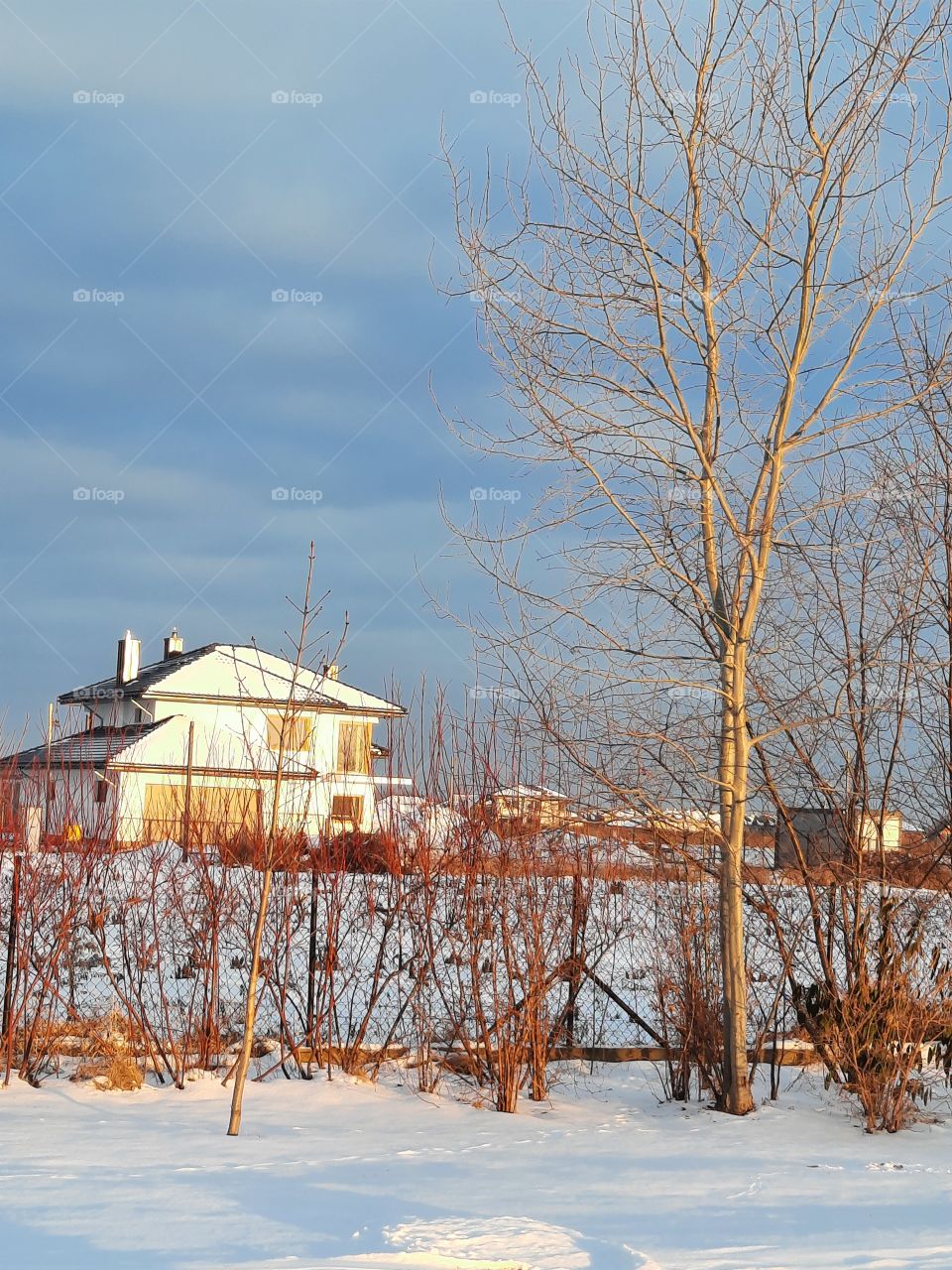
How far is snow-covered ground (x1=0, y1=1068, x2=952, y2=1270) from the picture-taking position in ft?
15.8

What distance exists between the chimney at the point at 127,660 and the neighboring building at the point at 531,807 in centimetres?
3223

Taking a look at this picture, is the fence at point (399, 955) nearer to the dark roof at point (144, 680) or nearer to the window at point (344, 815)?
the window at point (344, 815)

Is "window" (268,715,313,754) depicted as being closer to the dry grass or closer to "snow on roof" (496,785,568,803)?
"snow on roof" (496,785,568,803)

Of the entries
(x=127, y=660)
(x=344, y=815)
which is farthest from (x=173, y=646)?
(x=344, y=815)

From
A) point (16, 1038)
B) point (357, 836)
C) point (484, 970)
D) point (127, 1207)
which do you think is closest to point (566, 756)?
point (484, 970)

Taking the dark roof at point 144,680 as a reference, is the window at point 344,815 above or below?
below

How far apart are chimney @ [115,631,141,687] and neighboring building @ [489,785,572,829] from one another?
32.2 meters

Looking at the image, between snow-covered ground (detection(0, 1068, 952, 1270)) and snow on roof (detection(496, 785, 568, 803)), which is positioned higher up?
snow on roof (detection(496, 785, 568, 803))

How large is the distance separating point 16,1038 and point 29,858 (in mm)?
1198

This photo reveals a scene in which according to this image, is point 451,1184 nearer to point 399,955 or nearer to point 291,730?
point 291,730

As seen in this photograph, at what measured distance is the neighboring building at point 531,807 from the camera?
24.7 ft

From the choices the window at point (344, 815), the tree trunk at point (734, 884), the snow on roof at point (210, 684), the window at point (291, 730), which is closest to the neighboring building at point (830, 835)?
the tree trunk at point (734, 884)

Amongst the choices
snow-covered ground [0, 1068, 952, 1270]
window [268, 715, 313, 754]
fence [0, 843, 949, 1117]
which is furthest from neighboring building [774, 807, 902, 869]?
window [268, 715, 313, 754]

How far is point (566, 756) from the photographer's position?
744 centimetres
